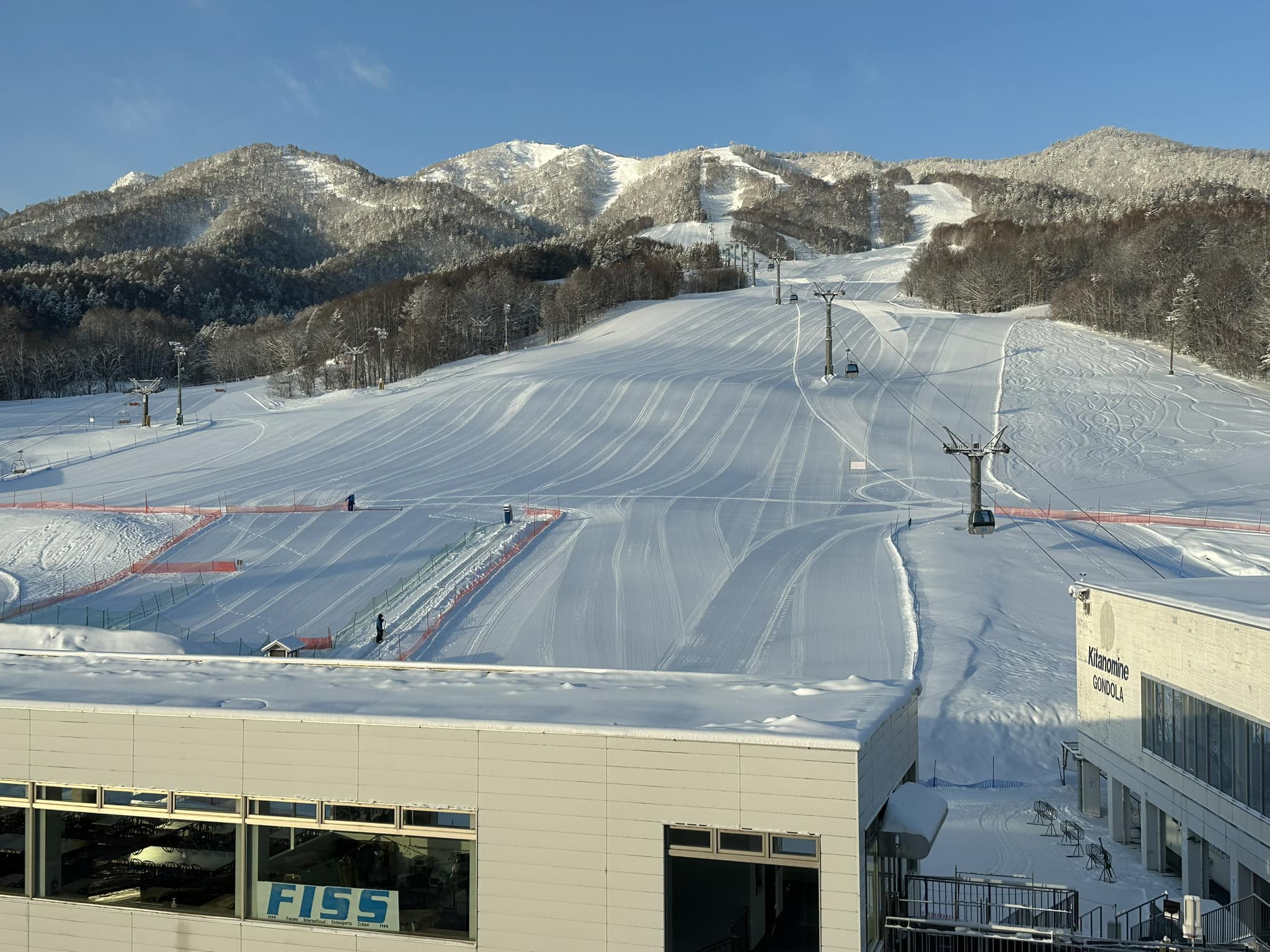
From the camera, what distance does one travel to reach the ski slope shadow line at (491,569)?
26391 mm

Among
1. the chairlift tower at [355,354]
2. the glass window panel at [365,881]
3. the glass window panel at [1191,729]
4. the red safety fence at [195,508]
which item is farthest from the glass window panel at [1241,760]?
the chairlift tower at [355,354]

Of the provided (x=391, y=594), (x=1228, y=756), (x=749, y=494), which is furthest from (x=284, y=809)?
(x=749, y=494)

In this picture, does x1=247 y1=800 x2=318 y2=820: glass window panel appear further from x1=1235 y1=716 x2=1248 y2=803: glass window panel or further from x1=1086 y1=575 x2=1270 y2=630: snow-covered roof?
x1=1235 y1=716 x2=1248 y2=803: glass window panel

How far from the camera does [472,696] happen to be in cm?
930

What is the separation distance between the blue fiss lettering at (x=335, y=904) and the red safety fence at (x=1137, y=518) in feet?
110

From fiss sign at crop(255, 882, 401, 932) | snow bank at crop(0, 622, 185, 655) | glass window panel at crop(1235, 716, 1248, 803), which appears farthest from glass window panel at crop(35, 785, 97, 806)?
snow bank at crop(0, 622, 185, 655)

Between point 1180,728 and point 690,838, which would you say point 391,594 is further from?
point 690,838

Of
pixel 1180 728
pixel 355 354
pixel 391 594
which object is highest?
pixel 355 354

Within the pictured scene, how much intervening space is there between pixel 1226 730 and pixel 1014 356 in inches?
2356

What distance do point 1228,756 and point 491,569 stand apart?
21.8 metres

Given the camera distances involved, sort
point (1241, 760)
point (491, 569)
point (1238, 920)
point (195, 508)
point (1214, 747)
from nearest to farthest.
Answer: point (1238, 920) → point (1241, 760) → point (1214, 747) → point (491, 569) → point (195, 508)

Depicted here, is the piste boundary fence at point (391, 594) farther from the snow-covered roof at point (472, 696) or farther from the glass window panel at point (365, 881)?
the glass window panel at point (365, 881)

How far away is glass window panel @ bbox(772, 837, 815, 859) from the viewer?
7.22 m

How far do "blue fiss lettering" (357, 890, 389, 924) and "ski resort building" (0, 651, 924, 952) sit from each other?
0.8 inches
